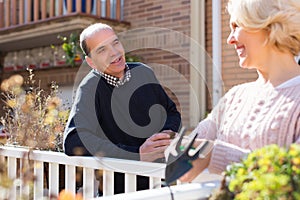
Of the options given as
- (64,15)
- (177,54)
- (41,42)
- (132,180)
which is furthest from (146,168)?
(41,42)

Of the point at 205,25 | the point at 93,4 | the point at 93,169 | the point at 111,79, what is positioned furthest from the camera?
the point at 93,4

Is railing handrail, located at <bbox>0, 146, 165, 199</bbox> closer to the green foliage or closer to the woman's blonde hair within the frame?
the woman's blonde hair

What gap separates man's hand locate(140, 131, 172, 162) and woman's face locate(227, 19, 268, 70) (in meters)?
0.61

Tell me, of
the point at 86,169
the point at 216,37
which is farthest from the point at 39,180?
Result: the point at 216,37

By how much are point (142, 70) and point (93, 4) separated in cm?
463

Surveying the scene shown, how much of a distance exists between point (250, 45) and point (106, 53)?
3.22 ft

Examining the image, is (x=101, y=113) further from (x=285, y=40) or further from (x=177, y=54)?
(x=177, y=54)

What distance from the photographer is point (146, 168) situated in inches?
75.2

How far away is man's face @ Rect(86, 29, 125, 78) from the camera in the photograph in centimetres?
233

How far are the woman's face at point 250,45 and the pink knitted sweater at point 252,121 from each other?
0.09 meters

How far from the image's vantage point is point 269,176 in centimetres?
105

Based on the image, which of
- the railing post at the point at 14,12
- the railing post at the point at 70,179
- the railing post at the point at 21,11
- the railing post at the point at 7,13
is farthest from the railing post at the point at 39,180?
the railing post at the point at 7,13

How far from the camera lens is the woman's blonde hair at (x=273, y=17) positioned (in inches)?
57.3

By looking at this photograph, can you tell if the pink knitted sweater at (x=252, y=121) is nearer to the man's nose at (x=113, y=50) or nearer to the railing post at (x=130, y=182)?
the railing post at (x=130, y=182)
